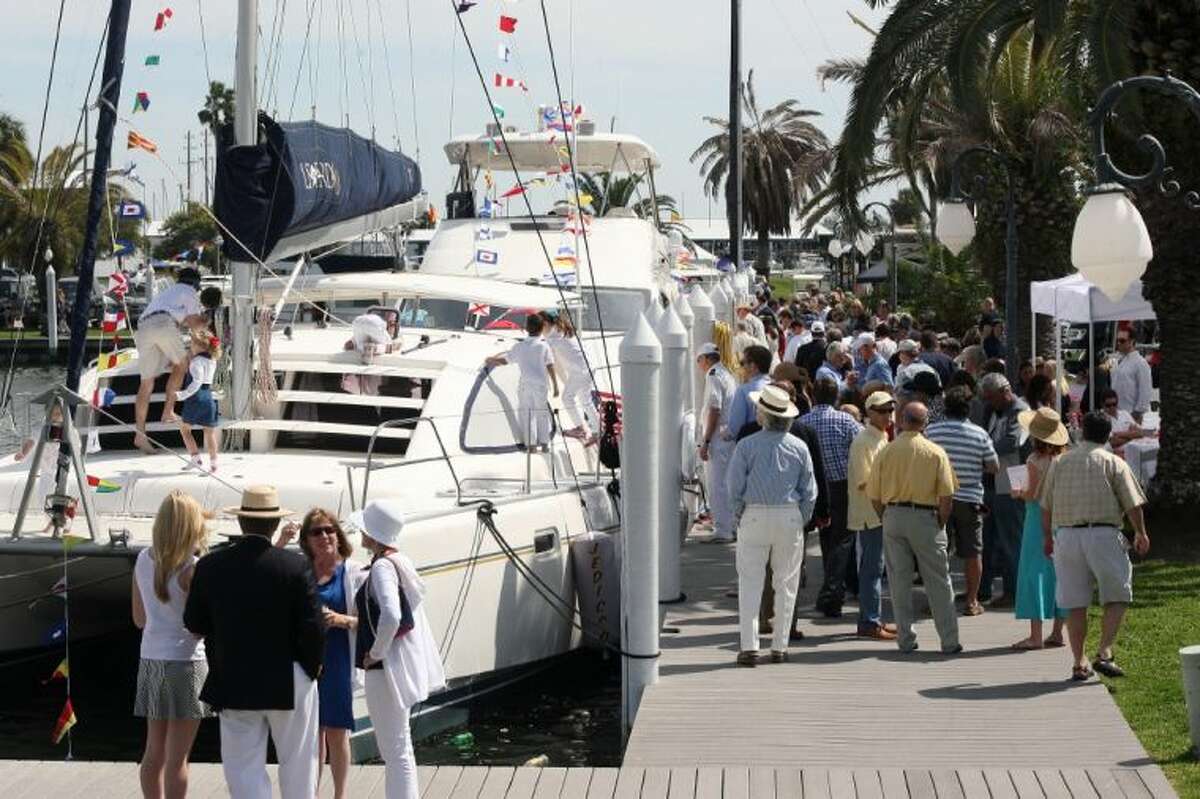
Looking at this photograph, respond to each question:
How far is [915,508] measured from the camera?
37.8 ft

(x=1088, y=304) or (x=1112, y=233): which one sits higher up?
(x=1112, y=233)

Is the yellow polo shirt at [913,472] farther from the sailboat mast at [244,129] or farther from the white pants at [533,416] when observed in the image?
the sailboat mast at [244,129]

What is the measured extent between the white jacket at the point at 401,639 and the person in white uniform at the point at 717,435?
24.4 ft

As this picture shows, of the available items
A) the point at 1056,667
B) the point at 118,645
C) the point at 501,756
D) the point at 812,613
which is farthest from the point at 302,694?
the point at 118,645

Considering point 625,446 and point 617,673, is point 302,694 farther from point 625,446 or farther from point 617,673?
point 617,673

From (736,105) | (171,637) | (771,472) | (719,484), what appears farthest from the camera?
(736,105)

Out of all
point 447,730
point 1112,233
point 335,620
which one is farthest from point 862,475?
point 335,620

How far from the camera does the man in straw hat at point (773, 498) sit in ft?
37.3

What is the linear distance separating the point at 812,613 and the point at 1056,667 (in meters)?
2.42

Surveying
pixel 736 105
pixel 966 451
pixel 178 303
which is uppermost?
pixel 736 105

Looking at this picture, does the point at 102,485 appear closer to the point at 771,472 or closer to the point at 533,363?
the point at 533,363

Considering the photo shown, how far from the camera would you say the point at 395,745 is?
27.1 ft

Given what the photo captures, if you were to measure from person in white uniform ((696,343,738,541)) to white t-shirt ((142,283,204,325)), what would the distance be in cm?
461

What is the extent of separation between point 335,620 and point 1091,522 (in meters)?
4.69
